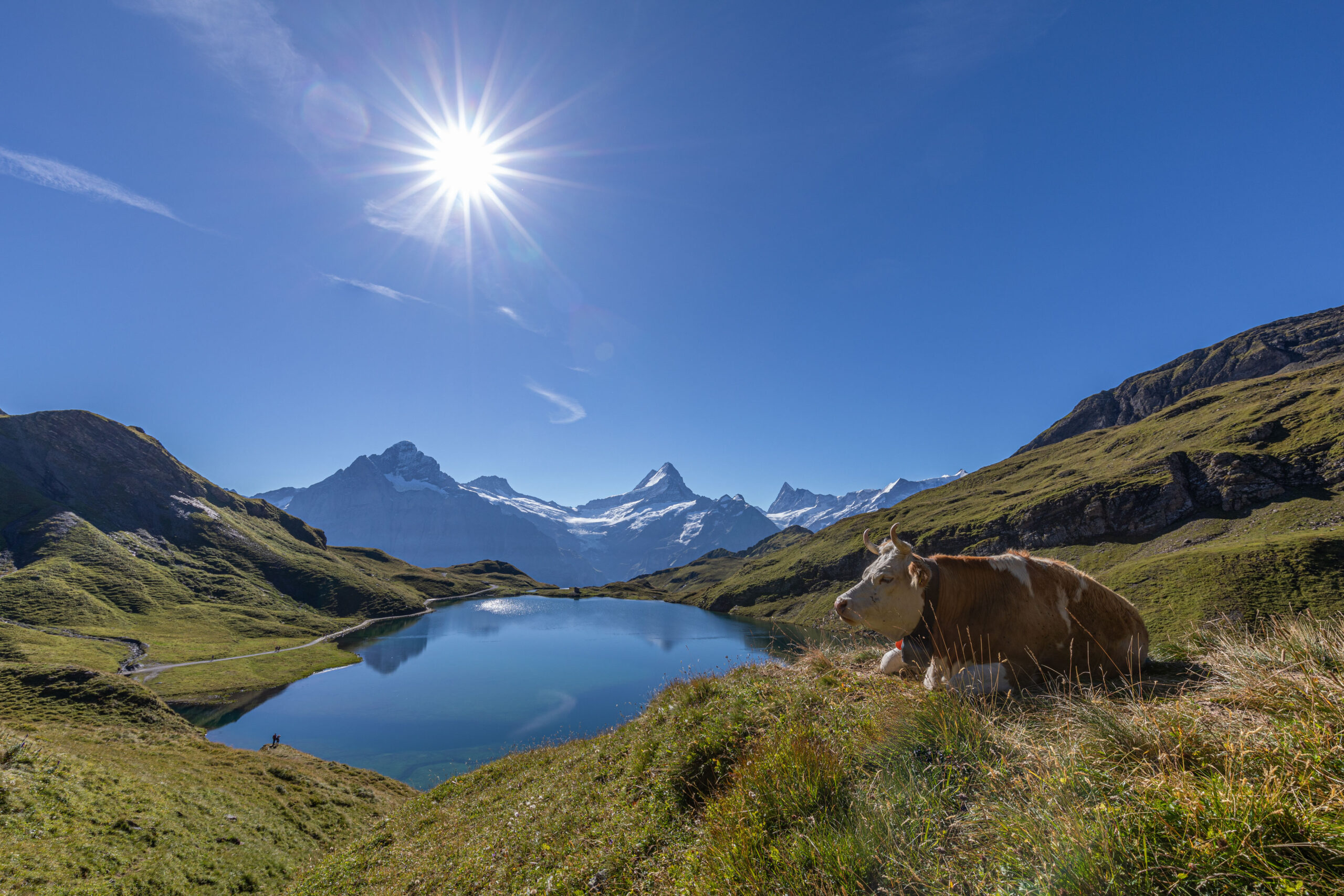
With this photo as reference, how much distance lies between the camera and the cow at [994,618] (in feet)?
21.9

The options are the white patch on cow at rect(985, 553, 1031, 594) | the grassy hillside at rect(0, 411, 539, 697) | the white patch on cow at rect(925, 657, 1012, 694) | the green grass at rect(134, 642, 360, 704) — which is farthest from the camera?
the grassy hillside at rect(0, 411, 539, 697)

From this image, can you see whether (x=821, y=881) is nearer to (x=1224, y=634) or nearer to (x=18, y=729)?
(x=1224, y=634)

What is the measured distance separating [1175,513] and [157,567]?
8851 inches

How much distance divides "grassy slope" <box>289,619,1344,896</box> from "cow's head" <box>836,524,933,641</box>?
2.97ft

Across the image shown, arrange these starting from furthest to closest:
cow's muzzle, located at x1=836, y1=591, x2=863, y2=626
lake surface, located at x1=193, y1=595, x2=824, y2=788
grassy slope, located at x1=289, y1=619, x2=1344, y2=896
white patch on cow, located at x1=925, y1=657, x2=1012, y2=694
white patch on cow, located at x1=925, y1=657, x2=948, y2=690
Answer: lake surface, located at x1=193, y1=595, x2=824, y2=788
cow's muzzle, located at x1=836, y1=591, x2=863, y2=626
white patch on cow, located at x1=925, y1=657, x2=948, y2=690
white patch on cow, located at x1=925, y1=657, x2=1012, y2=694
grassy slope, located at x1=289, y1=619, x2=1344, y2=896

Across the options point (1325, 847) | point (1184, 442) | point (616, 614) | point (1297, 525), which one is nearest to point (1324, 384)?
point (1184, 442)

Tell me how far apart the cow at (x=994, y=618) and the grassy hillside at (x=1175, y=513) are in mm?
25506

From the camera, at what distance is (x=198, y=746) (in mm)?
31172

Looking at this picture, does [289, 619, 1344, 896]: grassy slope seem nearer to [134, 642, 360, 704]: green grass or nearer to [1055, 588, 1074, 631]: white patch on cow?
[1055, 588, 1074, 631]: white patch on cow

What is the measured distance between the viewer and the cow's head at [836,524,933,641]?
7230mm

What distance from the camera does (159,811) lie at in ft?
57.1

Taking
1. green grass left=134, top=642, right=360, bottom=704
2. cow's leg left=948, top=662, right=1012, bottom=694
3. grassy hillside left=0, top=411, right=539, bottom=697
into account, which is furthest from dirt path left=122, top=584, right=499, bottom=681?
cow's leg left=948, top=662, right=1012, bottom=694

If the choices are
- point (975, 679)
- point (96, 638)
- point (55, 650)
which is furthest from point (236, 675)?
point (975, 679)

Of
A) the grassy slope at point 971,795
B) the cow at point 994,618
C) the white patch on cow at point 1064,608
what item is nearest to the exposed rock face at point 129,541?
the grassy slope at point 971,795
